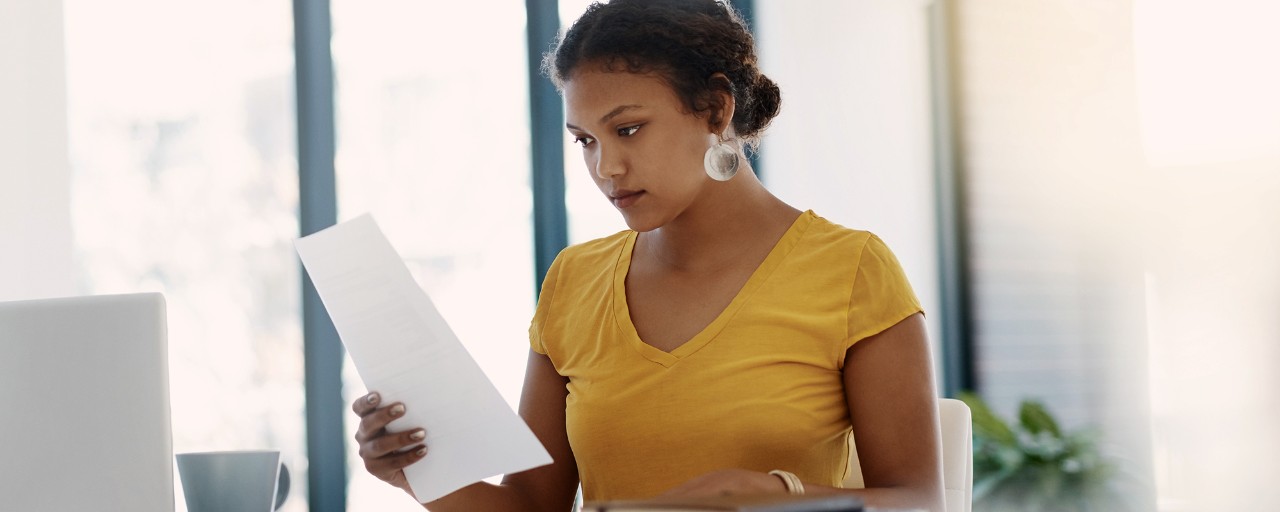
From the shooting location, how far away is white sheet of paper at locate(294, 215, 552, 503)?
124cm

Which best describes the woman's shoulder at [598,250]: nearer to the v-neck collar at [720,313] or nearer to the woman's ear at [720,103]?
the v-neck collar at [720,313]

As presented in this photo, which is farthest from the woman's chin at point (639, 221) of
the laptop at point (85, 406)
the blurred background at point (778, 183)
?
the blurred background at point (778, 183)

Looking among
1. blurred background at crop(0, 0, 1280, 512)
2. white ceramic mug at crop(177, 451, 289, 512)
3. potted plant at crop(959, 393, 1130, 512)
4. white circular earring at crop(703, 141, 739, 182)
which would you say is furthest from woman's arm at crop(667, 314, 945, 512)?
potted plant at crop(959, 393, 1130, 512)

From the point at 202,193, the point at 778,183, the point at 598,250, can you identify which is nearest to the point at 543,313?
the point at 598,250

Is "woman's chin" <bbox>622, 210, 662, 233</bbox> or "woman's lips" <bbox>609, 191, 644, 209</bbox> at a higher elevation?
"woman's lips" <bbox>609, 191, 644, 209</bbox>

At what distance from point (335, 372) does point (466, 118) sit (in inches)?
38.1

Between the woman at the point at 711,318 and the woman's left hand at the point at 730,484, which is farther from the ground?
the woman at the point at 711,318

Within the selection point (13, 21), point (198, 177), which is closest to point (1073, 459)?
point (198, 177)

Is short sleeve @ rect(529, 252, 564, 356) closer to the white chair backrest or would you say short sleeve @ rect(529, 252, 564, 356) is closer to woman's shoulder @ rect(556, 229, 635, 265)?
woman's shoulder @ rect(556, 229, 635, 265)

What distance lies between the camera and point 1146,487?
3309 millimetres

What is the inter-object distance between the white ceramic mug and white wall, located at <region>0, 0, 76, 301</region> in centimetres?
182

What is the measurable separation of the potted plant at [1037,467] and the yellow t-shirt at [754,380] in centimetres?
222

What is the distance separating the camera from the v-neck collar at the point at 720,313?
1479mm

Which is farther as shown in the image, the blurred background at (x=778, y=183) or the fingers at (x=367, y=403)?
the blurred background at (x=778, y=183)
